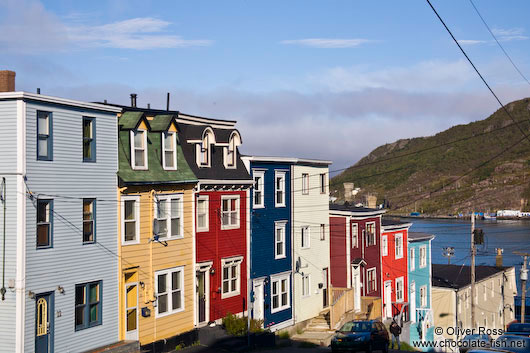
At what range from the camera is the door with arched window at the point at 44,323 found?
23728mm

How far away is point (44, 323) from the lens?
24.0 meters

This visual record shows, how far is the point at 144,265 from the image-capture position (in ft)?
94.6

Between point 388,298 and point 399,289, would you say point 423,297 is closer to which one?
point 399,289

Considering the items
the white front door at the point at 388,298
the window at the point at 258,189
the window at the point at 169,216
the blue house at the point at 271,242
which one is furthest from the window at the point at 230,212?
the white front door at the point at 388,298

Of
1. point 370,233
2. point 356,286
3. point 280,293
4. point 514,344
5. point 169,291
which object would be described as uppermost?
point 370,233

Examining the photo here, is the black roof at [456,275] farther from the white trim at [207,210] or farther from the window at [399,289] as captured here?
the white trim at [207,210]

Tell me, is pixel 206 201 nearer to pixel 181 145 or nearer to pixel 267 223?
pixel 181 145

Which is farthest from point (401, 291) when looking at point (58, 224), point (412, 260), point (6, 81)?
point (6, 81)

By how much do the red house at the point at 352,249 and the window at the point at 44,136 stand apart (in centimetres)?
2555

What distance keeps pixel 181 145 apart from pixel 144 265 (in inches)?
259

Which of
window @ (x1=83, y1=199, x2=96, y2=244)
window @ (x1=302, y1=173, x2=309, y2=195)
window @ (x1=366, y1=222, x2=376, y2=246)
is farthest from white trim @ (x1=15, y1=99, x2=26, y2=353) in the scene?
window @ (x1=366, y1=222, x2=376, y2=246)

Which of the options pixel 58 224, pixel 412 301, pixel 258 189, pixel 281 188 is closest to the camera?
pixel 58 224

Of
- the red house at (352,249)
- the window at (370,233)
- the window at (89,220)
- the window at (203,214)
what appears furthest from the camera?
the window at (370,233)

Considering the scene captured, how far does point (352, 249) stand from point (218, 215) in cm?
1544
